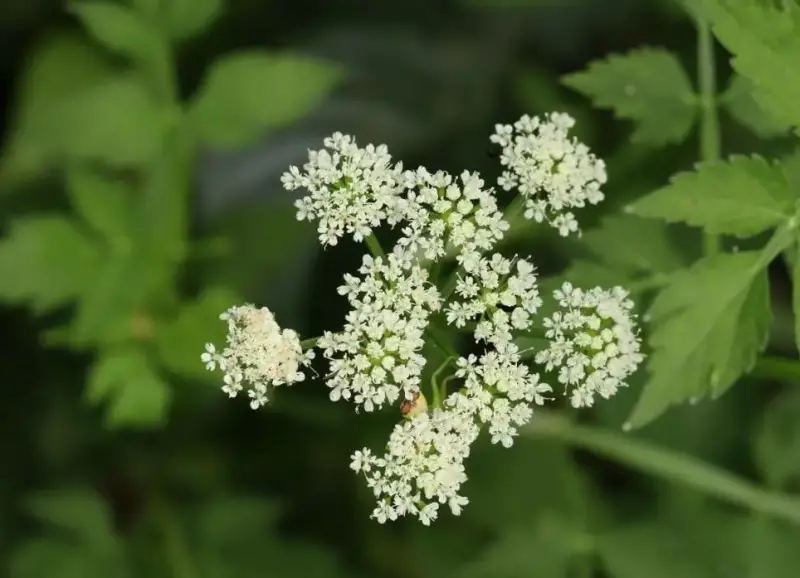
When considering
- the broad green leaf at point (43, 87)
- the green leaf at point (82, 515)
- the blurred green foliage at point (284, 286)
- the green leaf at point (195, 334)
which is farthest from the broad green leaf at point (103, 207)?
the green leaf at point (82, 515)

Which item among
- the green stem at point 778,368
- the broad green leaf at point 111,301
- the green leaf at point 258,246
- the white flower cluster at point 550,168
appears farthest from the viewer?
the green leaf at point 258,246

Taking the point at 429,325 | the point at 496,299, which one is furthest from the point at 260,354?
the point at 496,299

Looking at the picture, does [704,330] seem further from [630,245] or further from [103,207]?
[103,207]

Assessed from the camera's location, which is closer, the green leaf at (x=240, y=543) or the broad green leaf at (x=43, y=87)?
the green leaf at (x=240, y=543)

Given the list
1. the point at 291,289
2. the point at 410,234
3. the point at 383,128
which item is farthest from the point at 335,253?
the point at 410,234

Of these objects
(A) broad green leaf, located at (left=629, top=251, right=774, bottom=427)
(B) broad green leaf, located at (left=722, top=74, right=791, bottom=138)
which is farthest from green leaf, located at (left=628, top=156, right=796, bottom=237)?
(B) broad green leaf, located at (left=722, top=74, right=791, bottom=138)

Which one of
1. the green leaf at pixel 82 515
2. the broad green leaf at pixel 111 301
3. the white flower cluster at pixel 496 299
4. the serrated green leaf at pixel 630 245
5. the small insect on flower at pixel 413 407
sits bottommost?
the small insect on flower at pixel 413 407

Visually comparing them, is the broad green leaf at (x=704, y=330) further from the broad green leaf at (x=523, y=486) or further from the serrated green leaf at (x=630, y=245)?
the broad green leaf at (x=523, y=486)

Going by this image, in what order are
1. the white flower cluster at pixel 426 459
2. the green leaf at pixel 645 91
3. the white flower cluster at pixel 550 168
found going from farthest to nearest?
the green leaf at pixel 645 91, the white flower cluster at pixel 550 168, the white flower cluster at pixel 426 459
